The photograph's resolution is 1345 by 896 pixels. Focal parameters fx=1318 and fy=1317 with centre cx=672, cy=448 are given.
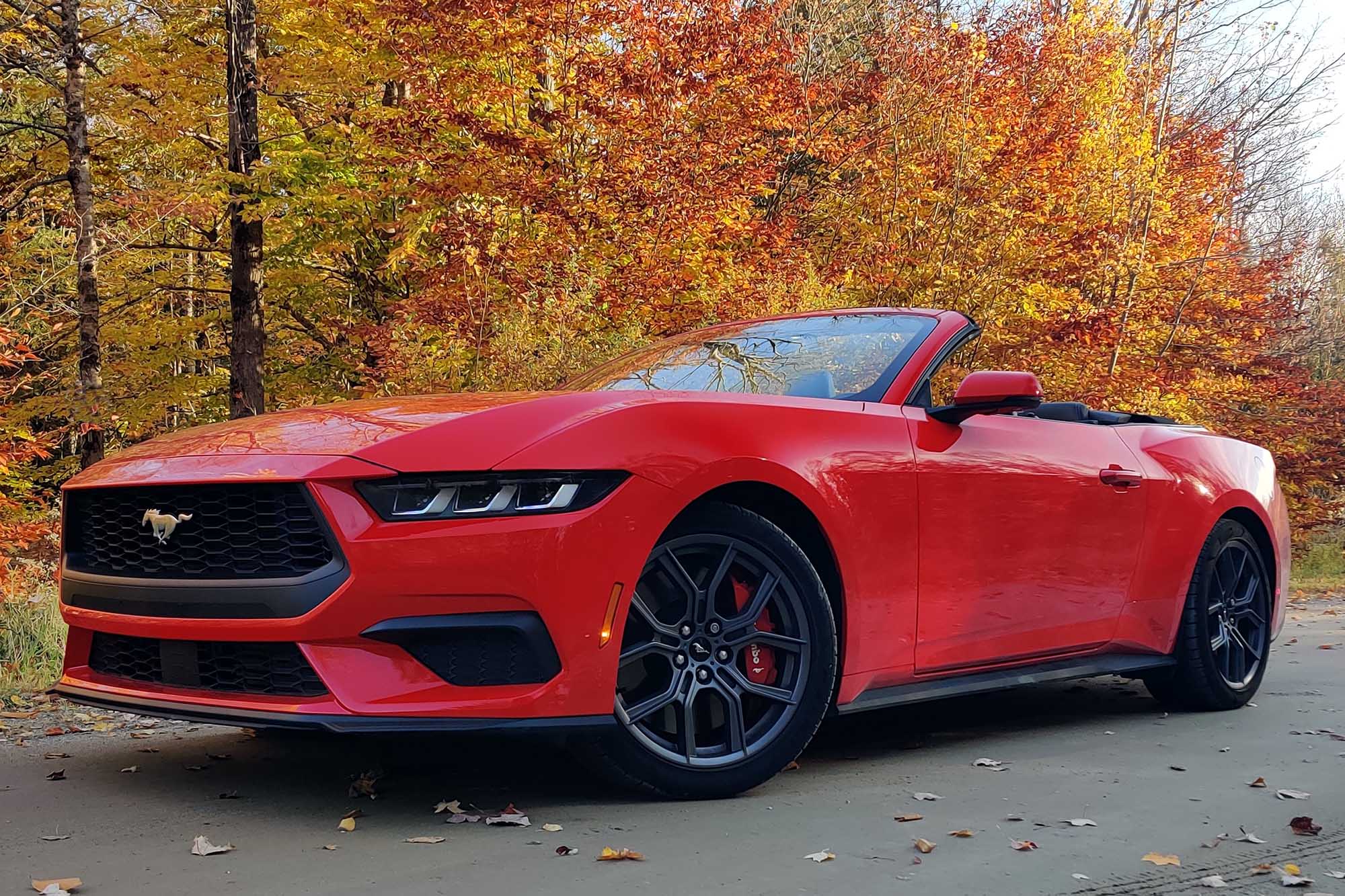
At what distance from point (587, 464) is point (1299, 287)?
2748cm

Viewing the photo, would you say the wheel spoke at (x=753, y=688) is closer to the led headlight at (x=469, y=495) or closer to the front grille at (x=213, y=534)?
the led headlight at (x=469, y=495)

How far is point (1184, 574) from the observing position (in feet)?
17.1

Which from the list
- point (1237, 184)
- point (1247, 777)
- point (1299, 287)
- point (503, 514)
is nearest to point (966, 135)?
point (1237, 184)

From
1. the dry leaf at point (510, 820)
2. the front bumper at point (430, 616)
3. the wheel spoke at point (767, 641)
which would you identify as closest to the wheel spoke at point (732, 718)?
the wheel spoke at point (767, 641)

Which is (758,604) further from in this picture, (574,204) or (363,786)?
(574,204)

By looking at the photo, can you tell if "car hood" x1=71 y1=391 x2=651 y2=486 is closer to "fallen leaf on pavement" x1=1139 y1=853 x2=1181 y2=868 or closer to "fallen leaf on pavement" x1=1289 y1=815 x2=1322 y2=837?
"fallen leaf on pavement" x1=1139 y1=853 x2=1181 y2=868

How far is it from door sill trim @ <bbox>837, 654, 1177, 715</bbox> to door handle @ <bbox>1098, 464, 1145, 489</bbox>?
64 cm

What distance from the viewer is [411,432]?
3.25 m

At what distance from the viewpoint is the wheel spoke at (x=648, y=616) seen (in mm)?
3398

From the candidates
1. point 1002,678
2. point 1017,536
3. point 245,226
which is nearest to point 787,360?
point 1017,536

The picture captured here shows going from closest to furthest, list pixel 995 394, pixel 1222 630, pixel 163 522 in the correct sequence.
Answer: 1. pixel 163 522
2. pixel 995 394
3. pixel 1222 630

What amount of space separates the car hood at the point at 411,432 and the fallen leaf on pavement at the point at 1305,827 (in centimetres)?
203

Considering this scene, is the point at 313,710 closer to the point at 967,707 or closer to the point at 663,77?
the point at 967,707

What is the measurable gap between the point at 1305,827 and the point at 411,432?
8.26 feet
